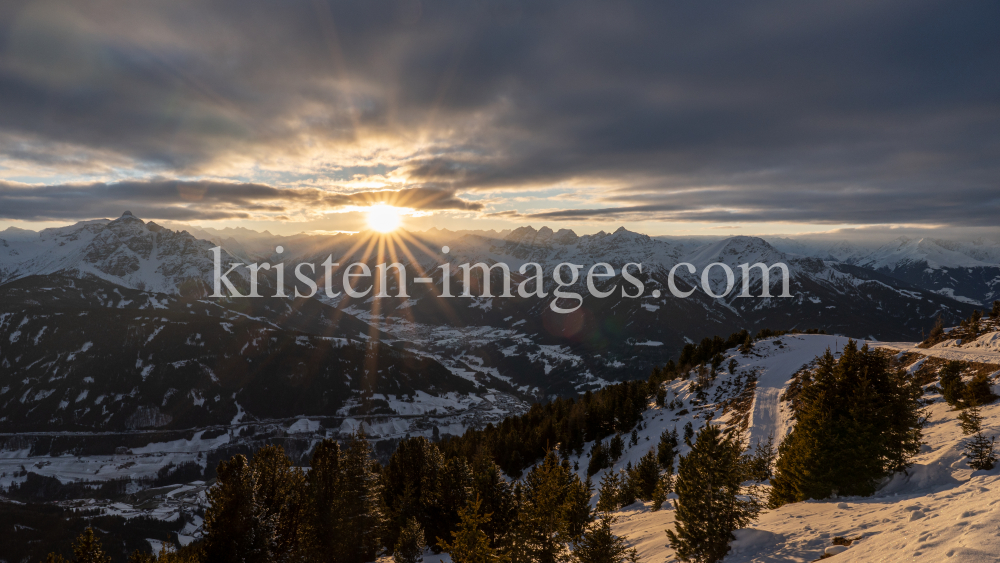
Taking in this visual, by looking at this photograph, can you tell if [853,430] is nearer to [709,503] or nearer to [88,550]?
[709,503]

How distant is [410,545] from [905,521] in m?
35.2

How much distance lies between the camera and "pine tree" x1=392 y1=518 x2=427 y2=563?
38.0m

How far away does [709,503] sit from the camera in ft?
81.4

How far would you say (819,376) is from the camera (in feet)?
109

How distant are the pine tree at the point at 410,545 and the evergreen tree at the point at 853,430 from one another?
31406 mm

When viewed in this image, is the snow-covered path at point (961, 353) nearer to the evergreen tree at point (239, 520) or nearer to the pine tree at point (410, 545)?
the pine tree at point (410, 545)

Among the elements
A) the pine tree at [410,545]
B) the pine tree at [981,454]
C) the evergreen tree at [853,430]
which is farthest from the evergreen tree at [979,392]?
the pine tree at [410,545]

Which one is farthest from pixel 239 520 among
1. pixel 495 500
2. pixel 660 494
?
pixel 660 494

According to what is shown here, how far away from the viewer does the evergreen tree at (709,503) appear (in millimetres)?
24281

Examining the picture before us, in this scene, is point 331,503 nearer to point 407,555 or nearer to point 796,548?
point 407,555

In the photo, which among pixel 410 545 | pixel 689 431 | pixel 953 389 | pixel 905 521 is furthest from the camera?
pixel 689 431

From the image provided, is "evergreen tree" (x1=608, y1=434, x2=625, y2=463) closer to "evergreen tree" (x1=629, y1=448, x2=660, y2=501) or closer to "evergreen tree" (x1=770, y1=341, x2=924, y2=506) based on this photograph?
"evergreen tree" (x1=629, y1=448, x2=660, y2=501)

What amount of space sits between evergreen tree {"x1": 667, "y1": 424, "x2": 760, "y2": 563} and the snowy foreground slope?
4.95ft

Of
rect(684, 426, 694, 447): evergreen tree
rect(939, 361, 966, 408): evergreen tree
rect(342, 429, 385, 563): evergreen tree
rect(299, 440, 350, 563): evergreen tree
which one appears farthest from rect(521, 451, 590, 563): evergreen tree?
rect(684, 426, 694, 447): evergreen tree
